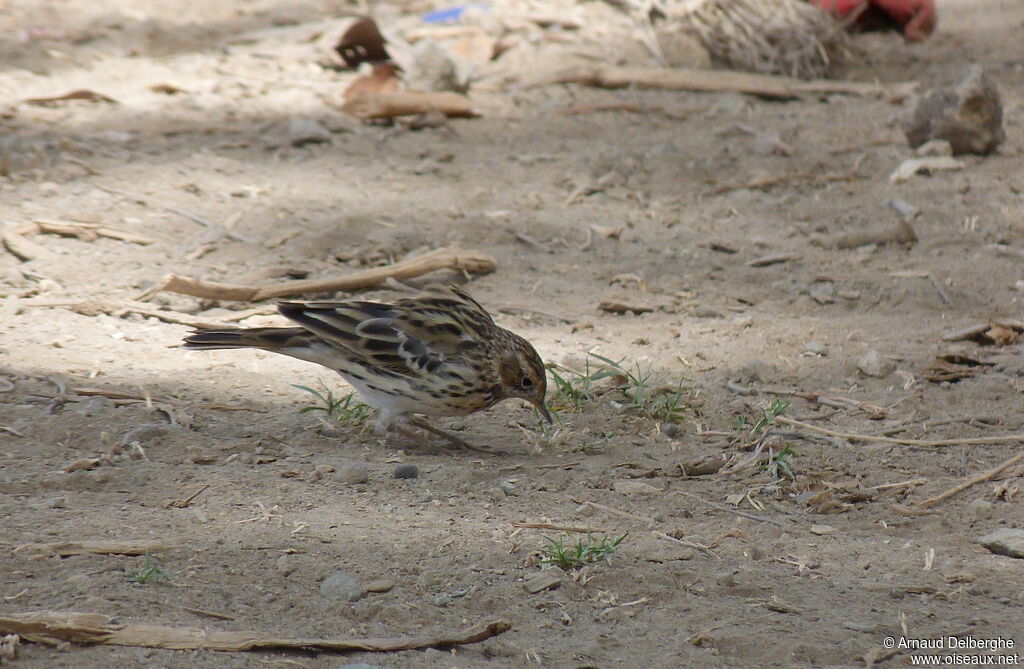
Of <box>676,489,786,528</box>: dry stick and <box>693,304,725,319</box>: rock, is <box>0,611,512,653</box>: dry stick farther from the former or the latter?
<box>693,304,725,319</box>: rock

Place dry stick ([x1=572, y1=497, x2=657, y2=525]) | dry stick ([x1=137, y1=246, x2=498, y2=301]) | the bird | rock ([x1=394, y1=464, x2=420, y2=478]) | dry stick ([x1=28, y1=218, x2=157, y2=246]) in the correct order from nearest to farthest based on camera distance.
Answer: dry stick ([x1=572, y1=497, x2=657, y2=525]) < rock ([x1=394, y1=464, x2=420, y2=478]) < the bird < dry stick ([x1=137, y1=246, x2=498, y2=301]) < dry stick ([x1=28, y1=218, x2=157, y2=246])

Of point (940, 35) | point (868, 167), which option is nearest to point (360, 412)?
point (868, 167)

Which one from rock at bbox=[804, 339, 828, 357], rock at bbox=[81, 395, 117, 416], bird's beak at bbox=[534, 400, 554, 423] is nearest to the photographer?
rock at bbox=[81, 395, 117, 416]

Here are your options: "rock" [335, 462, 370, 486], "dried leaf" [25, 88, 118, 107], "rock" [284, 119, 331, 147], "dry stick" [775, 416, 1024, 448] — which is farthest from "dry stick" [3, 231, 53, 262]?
"dry stick" [775, 416, 1024, 448]

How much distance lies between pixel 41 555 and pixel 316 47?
6.91 metres

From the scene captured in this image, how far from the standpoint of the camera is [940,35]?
1051cm

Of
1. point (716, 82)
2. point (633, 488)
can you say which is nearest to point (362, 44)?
point (716, 82)

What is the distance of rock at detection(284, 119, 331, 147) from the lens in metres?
8.02

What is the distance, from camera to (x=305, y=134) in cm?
802

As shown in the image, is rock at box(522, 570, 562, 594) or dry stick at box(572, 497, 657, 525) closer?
rock at box(522, 570, 562, 594)

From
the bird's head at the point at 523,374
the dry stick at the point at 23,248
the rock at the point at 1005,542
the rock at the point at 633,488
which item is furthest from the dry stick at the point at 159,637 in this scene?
the dry stick at the point at 23,248

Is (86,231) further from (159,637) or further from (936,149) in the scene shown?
(936,149)

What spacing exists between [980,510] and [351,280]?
3345mm

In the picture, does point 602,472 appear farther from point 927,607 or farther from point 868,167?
point 868,167
